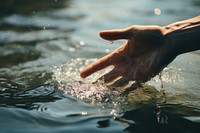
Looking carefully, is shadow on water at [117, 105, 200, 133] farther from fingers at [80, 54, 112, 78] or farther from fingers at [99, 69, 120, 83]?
fingers at [80, 54, 112, 78]

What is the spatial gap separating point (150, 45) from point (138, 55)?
0.62 feet

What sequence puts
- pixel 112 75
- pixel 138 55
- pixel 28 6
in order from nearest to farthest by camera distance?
pixel 138 55 → pixel 112 75 → pixel 28 6

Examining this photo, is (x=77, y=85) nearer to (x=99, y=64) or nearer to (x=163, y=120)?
(x=99, y=64)

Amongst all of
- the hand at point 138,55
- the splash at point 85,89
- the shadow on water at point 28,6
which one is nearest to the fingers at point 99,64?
the hand at point 138,55

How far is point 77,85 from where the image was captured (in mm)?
5254

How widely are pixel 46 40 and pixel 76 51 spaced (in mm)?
1066

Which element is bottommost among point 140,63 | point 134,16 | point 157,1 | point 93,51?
point 140,63

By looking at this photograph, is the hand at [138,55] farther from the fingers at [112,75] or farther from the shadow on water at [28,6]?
the shadow on water at [28,6]

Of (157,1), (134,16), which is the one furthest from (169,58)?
(157,1)

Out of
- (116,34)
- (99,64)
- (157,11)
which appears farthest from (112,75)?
(157,11)

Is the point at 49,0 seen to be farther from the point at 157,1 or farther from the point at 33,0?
the point at 157,1

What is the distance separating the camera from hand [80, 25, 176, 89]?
182 inches

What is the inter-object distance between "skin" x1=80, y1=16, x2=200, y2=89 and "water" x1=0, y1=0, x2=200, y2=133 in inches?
11.8

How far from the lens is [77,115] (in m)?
4.49
